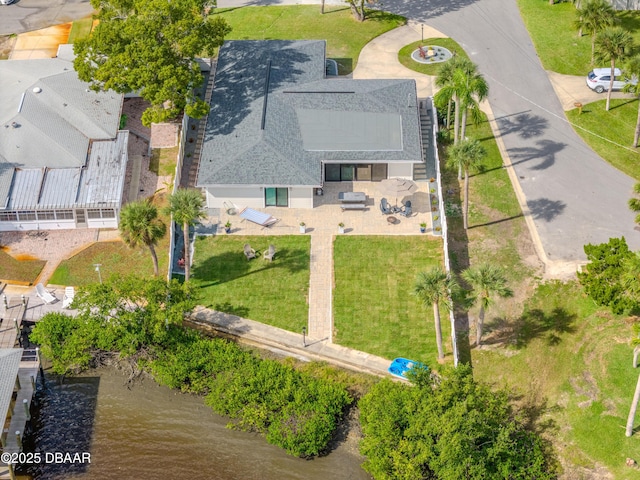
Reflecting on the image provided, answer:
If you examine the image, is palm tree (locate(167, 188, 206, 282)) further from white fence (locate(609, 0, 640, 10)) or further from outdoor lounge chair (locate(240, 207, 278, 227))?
white fence (locate(609, 0, 640, 10))

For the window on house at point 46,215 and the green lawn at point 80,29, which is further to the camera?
the green lawn at point 80,29

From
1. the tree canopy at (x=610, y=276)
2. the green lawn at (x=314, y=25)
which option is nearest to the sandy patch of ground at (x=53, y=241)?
the green lawn at (x=314, y=25)

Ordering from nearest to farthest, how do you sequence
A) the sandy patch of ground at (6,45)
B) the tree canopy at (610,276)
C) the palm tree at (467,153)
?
1. the tree canopy at (610,276)
2. the palm tree at (467,153)
3. the sandy patch of ground at (6,45)

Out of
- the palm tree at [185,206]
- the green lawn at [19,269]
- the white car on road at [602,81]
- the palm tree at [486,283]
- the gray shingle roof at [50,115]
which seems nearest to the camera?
the palm tree at [486,283]

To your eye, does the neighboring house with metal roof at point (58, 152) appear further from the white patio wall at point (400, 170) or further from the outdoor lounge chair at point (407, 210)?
the outdoor lounge chair at point (407, 210)

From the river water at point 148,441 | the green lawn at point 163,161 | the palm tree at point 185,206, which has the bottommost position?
the river water at point 148,441

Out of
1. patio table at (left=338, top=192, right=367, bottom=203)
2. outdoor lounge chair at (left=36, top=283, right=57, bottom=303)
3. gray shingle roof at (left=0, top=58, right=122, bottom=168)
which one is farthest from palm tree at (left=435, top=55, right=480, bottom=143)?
outdoor lounge chair at (left=36, top=283, right=57, bottom=303)

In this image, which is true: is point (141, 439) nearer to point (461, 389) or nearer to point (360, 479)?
point (360, 479)

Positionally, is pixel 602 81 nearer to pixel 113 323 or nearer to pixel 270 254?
pixel 270 254
